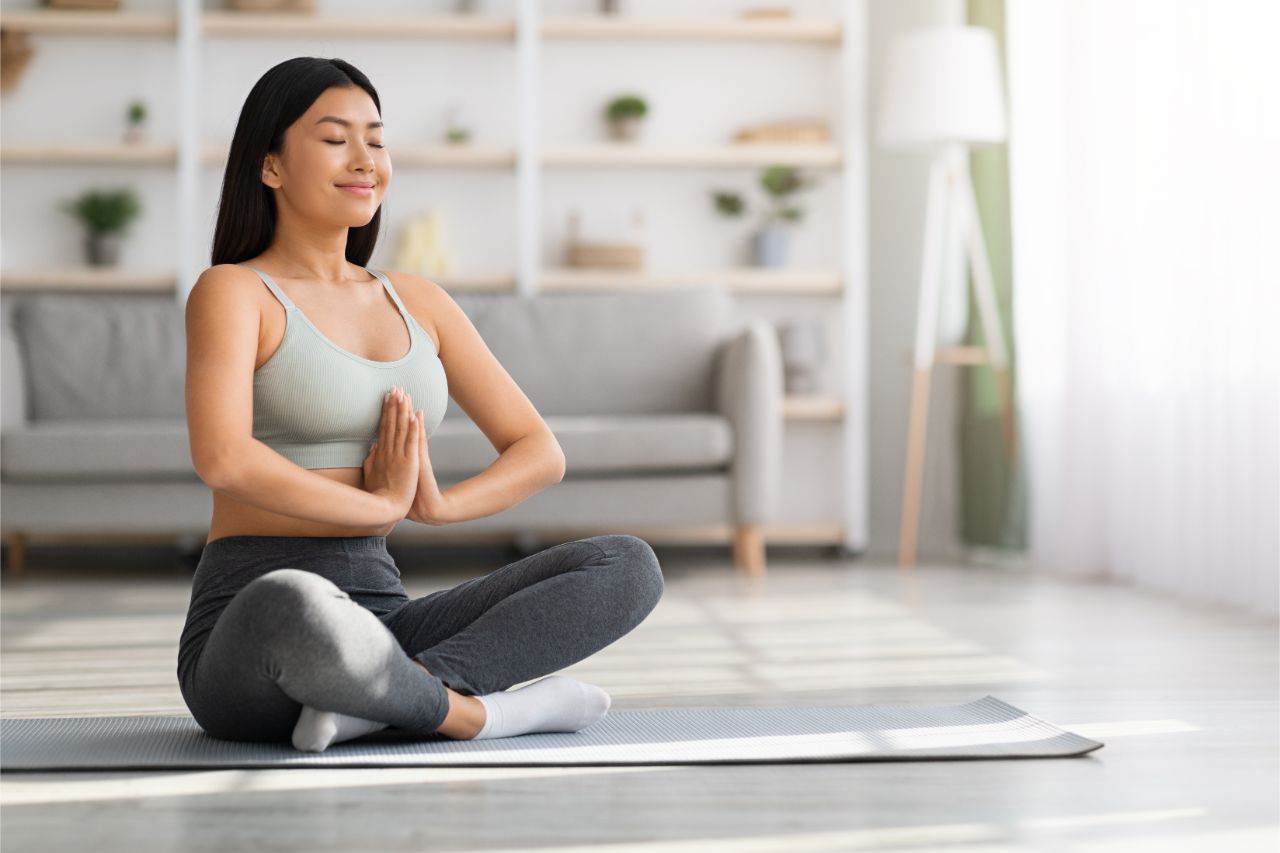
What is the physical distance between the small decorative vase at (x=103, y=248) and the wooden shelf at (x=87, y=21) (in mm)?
654

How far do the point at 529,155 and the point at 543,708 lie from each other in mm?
3393

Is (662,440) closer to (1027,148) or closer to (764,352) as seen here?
(764,352)

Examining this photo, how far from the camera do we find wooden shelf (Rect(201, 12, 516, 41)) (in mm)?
4973

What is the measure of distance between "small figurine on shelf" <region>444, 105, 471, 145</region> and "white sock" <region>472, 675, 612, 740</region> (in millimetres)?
3435

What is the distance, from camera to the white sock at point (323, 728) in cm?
176

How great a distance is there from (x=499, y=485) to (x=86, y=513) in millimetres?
2534

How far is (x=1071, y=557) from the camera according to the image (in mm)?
4438

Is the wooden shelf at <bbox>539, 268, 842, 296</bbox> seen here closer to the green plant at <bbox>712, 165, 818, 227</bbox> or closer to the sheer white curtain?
the green plant at <bbox>712, 165, 818, 227</bbox>

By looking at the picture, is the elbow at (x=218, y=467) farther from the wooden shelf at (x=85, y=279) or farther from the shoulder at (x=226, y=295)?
the wooden shelf at (x=85, y=279)

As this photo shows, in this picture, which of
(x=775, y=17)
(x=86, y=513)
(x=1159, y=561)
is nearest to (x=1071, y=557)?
(x=1159, y=561)

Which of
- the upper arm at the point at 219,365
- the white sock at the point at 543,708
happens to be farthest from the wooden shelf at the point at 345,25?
the white sock at the point at 543,708

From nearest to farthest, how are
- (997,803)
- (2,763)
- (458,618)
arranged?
(997,803), (2,763), (458,618)

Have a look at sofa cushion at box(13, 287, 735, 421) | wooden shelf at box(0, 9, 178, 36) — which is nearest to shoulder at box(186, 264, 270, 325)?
sofa cushion at box(13, 287, 735, 421)

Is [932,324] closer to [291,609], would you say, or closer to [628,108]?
[628,108]
